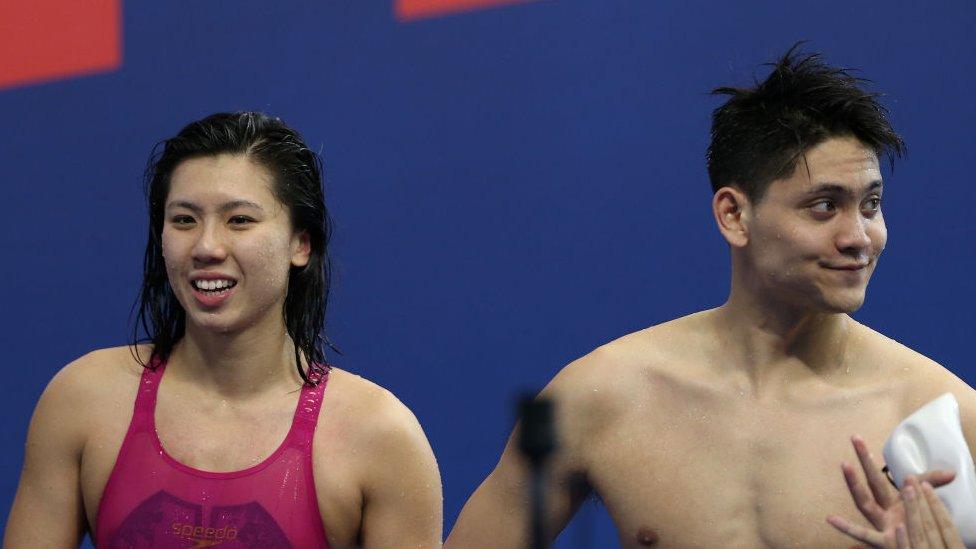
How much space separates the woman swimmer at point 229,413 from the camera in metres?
2.18

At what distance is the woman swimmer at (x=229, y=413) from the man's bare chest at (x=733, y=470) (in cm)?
30

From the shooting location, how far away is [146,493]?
Result: 7.16 ft

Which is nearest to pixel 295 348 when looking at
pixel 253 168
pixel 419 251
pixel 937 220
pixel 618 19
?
pixel 253 168

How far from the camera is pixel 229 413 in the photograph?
2.27m

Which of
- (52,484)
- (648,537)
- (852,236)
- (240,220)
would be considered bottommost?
(648,537)

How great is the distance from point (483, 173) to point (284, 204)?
77cm

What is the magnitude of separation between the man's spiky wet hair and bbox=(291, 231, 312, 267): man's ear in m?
0.61

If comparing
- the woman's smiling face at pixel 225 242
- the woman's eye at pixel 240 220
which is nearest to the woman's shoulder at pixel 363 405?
the woman's smiling face at pixel 225 242

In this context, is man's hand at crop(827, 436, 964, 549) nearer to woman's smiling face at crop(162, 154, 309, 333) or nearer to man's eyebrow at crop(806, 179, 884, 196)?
man's eyebrow at crop(806, 179, 884, 196)

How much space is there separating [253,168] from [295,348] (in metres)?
0.27

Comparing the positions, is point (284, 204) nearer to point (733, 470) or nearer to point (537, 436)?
point (733, 470)

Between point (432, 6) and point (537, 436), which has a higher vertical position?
point (432, 6)

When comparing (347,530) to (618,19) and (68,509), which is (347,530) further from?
(618,19)

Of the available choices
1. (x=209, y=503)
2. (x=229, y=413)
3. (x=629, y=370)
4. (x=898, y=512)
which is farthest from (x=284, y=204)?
(x=898, y=512)
